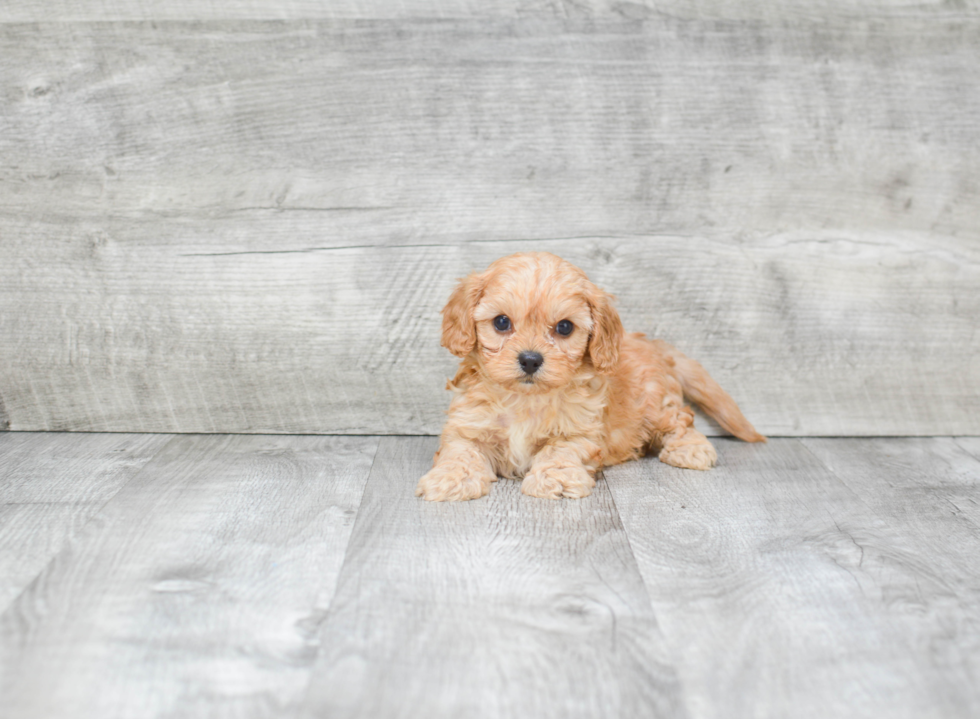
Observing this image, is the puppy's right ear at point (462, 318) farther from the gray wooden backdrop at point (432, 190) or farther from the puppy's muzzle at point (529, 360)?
the gray wooden backdrop at point (432, 190)

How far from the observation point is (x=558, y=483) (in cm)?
247

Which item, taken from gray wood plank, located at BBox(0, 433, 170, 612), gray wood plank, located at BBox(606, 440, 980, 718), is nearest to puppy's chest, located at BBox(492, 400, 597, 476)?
gray wood plank, located at BBox(606, 440, 980, 718)

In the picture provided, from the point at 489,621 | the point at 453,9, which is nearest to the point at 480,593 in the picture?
the point at 489,621

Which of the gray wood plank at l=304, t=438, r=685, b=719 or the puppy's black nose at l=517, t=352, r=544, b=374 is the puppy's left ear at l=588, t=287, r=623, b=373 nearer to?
the puppy's black nose at l=517, t=352, r=544, b=374

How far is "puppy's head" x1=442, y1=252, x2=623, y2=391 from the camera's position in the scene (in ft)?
7.89

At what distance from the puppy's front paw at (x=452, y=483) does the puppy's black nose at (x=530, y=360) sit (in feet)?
1.18

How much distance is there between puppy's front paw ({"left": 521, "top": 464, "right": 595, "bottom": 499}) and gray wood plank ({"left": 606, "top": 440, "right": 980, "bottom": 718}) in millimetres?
118

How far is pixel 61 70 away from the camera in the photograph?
9.77 feet

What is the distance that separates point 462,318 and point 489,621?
1.05 m

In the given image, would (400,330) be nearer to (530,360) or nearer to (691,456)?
(530,360)

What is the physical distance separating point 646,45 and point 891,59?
91 centimetres

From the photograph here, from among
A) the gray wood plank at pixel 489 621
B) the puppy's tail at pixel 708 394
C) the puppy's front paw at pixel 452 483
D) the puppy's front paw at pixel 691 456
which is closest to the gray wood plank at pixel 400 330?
the puppy's tail at pixel 708 394

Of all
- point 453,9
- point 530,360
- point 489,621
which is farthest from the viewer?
point 453,9

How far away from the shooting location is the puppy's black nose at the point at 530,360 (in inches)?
93.7
